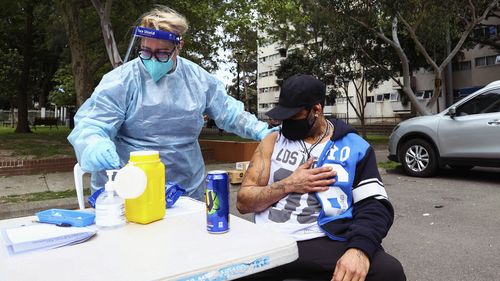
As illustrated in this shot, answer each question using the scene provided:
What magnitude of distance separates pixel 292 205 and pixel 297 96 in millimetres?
552

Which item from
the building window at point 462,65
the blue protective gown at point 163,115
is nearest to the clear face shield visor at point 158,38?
the blue protective gown at point 163,115

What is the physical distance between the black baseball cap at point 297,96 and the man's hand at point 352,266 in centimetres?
73

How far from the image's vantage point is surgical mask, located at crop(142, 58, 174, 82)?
2.38m

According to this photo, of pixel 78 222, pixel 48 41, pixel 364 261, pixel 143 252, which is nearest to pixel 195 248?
pixel 143 252

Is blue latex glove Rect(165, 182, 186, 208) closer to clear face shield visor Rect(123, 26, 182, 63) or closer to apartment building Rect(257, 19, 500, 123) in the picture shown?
clear face shield visor Rect(123, 26, 182, 63)

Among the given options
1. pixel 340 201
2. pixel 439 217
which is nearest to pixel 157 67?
pixel 340 201

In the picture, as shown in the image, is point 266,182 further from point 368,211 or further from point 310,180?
point 368,211

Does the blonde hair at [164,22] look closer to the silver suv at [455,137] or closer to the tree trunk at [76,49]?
the silver suv at [455,137]

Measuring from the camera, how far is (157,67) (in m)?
2.39

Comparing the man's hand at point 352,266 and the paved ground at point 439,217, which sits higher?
the man's hand at point 352,266

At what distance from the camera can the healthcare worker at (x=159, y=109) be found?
7.43 ft

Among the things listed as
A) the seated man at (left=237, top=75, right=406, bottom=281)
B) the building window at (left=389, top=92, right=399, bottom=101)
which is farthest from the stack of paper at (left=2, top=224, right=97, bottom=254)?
the building window at (left=389, top=92, right=399, bottom=101)

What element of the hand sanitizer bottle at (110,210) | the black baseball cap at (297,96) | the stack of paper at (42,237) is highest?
the black baseball cap at (297,96)

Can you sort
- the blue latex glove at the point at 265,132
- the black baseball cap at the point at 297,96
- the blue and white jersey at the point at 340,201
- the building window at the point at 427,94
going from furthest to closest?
1. the building window at the point at 427,94
2. the blue latex glove at the point at 265,132
3. the black baseball cap at the point at 297,96
4. the blue and white jersey at the point at 340,201
